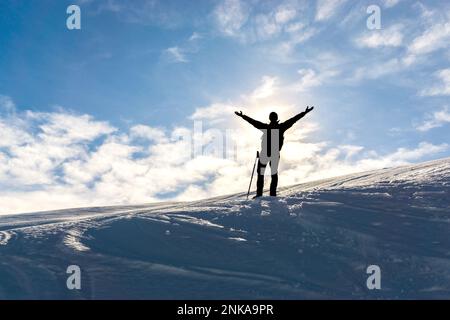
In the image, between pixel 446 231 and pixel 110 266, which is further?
pixel 446 231

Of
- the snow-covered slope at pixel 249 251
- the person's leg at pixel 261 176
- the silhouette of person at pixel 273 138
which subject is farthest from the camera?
the person's leg at pixel 261 176

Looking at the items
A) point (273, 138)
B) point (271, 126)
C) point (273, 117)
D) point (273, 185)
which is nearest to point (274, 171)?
point (273, 185)

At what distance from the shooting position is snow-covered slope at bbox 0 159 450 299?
6.75 m

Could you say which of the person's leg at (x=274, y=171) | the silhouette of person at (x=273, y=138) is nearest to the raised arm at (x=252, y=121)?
the silhouette of person at (x=273, y=138)

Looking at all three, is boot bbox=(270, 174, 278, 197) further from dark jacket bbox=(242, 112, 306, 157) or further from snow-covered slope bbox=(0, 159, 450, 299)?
snow-covered slope bbox=(0, 159, 450, 299)

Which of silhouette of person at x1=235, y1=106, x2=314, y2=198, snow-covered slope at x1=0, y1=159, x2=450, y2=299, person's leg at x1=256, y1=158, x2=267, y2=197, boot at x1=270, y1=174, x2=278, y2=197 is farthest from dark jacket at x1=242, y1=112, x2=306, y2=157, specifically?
snow-covered slope at x1=0, y1=159, x2=450, y2=299

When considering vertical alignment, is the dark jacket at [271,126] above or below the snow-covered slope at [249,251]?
above

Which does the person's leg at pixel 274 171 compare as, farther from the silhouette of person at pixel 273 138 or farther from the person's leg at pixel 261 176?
the person's leg at pixel 261 176

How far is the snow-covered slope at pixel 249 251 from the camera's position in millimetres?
6746
